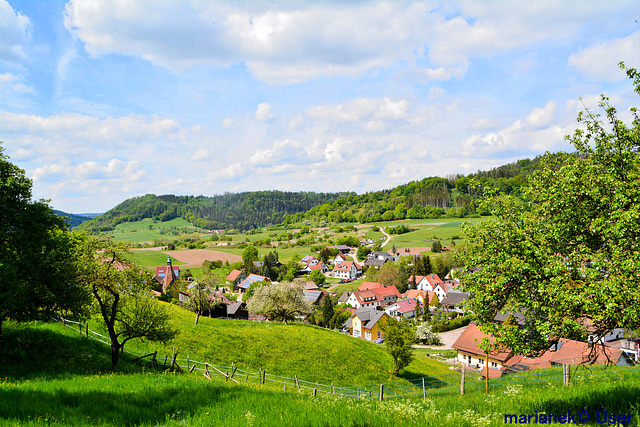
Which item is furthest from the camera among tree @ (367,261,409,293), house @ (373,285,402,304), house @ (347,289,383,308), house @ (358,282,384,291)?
tree @ (367,261,409,293)

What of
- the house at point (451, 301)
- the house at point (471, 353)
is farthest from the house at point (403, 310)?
the house at point (471, 353)

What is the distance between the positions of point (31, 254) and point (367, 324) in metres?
67.3

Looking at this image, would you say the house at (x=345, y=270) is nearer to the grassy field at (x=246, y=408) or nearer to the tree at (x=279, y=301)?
the tree at (x=279, y=301)

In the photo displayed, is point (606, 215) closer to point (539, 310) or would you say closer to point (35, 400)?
point (539, 310)

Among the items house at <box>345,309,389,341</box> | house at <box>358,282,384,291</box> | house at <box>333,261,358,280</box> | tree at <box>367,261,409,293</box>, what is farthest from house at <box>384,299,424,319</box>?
house at <box>333,261,358,280</box>

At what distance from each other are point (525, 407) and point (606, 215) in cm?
557

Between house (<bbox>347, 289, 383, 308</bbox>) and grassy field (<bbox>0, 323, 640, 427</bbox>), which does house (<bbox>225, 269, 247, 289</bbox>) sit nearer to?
house (<bbox>347, 289, 383, 308</bbox>)

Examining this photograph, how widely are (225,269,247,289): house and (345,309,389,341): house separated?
58609 millimetres

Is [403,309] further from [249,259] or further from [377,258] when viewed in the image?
[249,259]

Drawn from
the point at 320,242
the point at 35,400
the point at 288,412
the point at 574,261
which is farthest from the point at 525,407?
the point at 320,242

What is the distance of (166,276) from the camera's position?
98375 millimetres

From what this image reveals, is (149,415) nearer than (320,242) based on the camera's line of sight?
Yes

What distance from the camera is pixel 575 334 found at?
8.74 m

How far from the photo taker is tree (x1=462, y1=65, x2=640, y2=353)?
796 centimetres
